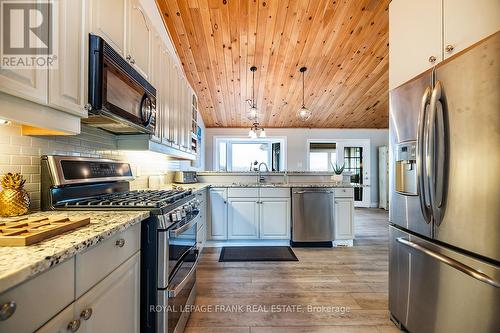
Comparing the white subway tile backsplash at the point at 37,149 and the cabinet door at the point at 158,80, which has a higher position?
the cabinet door at the point at 158,80

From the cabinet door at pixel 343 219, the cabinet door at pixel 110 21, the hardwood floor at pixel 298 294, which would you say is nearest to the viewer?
the cabinet door at pixel 110 21

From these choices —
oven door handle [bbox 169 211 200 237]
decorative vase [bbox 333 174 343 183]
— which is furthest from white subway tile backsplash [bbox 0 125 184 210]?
decorative vase [bbox 333 174 343 183]

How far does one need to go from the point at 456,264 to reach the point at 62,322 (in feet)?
5.26

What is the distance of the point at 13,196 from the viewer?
3.50ft

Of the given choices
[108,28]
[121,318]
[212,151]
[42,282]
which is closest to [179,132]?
[108,28]

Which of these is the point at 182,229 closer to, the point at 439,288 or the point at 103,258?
the point at 103,258

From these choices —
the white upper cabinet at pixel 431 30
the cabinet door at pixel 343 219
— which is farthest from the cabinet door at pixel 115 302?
the cabinet door at pixel 343 219

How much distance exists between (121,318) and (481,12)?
2.15 meters

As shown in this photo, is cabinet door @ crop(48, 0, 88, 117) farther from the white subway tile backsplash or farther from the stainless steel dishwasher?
the stainless steel dishwasher

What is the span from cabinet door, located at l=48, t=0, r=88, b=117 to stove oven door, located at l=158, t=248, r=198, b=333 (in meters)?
1.01

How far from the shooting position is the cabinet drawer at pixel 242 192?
341 centimetres

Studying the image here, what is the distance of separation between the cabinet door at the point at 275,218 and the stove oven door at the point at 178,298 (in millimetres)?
1681

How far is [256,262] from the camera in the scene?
2.85 m

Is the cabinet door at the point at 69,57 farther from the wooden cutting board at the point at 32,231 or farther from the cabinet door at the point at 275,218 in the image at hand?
the cabinet door at the point at 275,218
